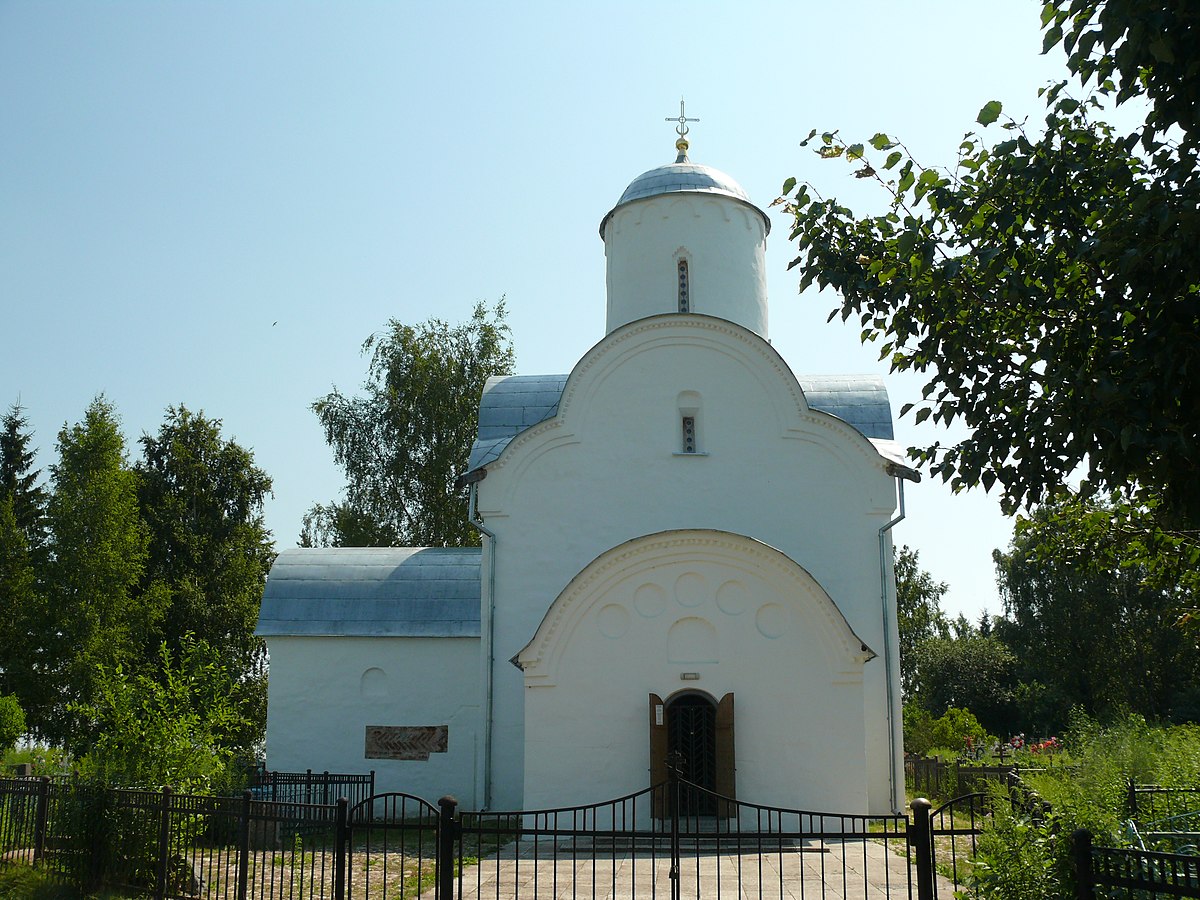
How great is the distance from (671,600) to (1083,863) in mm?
8106

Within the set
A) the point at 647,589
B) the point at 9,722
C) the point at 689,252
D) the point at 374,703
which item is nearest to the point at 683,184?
the point at 689,252

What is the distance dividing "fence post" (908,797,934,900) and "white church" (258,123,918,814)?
599 cm

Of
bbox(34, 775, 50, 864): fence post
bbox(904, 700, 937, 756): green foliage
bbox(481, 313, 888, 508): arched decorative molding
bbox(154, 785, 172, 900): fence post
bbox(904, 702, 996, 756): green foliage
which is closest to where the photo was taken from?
bbox(154, 785, 172, 900): fence post

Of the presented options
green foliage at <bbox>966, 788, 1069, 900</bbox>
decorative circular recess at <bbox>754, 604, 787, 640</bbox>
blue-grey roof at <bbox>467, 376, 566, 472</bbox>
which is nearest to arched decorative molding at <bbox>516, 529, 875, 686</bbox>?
decorative circular recess at <bbox>754, 604, 787, 640</bbox>

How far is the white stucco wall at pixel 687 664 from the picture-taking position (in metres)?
13.5

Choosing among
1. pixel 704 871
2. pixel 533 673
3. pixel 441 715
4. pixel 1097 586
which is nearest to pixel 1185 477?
pixel 704 871

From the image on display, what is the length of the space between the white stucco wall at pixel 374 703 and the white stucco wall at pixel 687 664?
327 cm

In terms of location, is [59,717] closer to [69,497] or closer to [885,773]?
[69,497]

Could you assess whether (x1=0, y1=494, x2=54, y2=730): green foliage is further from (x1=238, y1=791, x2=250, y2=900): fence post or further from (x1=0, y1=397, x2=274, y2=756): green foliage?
(x1=238, y1=791, x2=250, y2=900): fence post

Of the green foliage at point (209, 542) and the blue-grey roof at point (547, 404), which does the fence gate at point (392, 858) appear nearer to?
the blue-grey roof at point (547, 404)

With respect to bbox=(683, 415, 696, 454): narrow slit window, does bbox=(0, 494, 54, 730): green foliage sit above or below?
below

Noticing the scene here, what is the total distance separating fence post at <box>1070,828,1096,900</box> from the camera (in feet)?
19.6

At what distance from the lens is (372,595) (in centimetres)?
1816

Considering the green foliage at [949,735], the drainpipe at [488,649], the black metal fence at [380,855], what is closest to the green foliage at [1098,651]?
the green foliage at [949,735]
